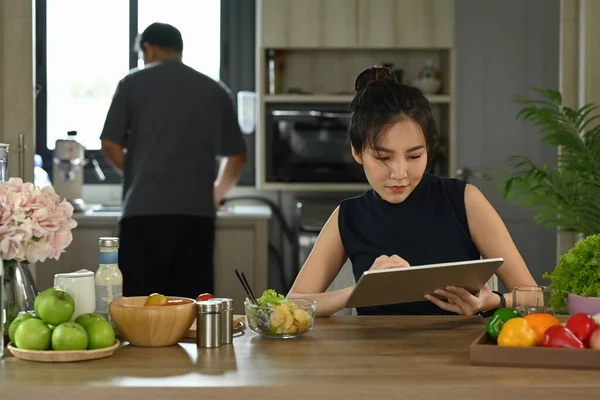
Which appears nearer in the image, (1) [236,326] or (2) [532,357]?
(2) [532,357]

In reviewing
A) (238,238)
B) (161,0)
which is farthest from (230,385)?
(161,0)

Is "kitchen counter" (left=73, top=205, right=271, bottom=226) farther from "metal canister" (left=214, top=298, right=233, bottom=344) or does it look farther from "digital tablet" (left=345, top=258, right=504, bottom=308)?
"metal canister" (left=214, top=298, right=233, bottom=344)

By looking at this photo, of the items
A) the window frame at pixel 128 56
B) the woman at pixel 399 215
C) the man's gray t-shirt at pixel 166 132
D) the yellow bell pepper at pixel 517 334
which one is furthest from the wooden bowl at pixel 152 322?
the window frame at pixel 128 56

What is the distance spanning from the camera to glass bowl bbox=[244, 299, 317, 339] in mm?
1883

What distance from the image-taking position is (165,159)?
3.89 meters

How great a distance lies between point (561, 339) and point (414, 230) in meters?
0.80

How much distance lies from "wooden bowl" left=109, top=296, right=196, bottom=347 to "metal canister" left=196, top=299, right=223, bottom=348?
0.03 meters

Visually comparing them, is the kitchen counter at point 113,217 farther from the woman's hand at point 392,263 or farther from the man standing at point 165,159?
the woman's hand at point 392,263

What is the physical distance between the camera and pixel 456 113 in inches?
203

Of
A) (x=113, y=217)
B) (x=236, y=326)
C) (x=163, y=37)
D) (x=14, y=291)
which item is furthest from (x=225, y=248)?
(x=14, y=291)

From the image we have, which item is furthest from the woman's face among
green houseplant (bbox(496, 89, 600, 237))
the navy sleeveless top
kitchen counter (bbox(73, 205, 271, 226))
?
kitchen counter (bbox(73, 205, 271, 226))

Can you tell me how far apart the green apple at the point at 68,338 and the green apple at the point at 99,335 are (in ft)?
0.05

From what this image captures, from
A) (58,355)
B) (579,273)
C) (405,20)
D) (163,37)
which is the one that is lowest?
(58,355)

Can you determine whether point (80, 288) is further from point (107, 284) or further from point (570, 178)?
point (570, 178)
